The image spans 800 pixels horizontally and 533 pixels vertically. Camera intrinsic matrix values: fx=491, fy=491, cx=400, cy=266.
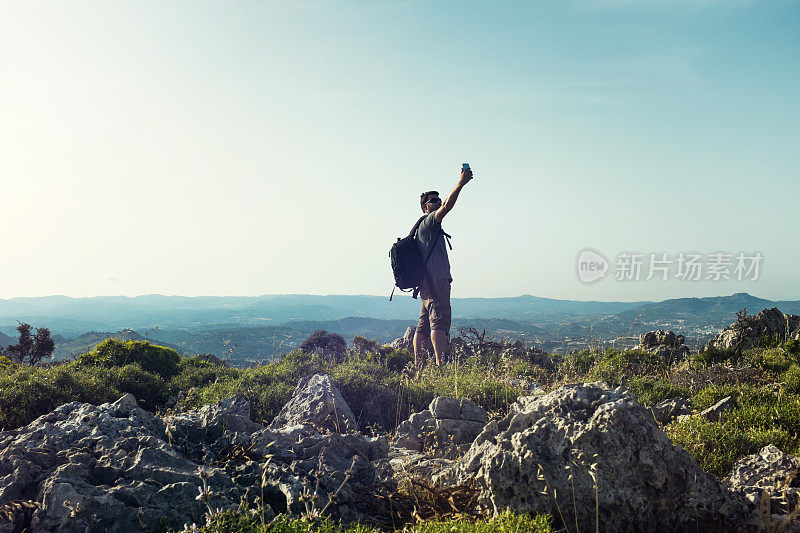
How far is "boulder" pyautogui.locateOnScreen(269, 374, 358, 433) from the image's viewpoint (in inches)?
271

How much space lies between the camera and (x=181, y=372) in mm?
10703

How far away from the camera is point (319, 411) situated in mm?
7000

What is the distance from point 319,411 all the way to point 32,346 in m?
11.9

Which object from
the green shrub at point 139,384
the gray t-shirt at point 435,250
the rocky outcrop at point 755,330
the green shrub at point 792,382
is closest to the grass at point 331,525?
the green shrub at point 792,382

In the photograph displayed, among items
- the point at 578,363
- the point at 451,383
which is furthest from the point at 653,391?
the point at 451,383

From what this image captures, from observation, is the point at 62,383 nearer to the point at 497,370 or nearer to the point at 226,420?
the point at 226,420

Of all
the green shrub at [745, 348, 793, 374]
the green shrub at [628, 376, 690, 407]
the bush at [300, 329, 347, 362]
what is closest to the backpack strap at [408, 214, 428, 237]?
the bush at [300, 329, 347, 362]

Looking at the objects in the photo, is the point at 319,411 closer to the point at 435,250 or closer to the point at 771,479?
the point at 435,250

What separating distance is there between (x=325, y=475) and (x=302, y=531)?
3.72 feet

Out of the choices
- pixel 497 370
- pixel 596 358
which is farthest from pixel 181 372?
pixel 596 358

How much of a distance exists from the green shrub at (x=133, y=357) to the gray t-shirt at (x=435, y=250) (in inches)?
242

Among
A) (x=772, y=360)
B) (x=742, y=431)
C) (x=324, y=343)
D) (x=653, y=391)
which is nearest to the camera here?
(x=742, y=431)

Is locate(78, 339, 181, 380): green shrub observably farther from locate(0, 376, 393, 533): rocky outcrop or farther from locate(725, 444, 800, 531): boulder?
locate(725, 444, 800, 531): boulder

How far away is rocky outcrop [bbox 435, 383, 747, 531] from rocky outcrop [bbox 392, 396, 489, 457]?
64.0 inches
